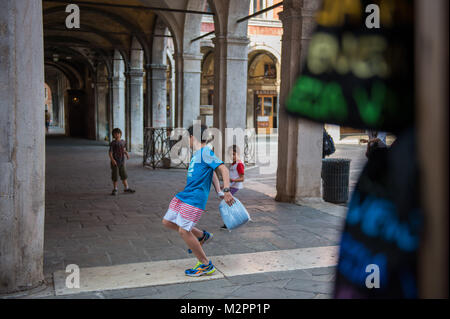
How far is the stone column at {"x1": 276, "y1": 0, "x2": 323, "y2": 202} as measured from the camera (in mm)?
8031

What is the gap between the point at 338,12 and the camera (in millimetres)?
944

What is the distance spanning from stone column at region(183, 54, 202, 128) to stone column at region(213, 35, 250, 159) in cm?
295

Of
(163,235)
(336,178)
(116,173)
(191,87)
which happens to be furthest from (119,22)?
(163,235)

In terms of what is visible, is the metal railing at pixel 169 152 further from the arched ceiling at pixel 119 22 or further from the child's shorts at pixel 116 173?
the child's shorts at pixel 116 173

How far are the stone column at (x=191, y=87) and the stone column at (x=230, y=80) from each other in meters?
2.95

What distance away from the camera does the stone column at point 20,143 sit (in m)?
3.76

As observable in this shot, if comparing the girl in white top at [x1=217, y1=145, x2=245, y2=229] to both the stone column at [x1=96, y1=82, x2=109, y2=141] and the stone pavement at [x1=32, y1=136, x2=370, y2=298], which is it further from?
the stone column at [x1=96, y1=82, x2=109, y2=141]

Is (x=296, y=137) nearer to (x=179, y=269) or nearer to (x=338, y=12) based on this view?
(x=179, y=269)

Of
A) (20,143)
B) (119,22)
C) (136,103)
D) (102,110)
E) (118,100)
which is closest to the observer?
(20,143)

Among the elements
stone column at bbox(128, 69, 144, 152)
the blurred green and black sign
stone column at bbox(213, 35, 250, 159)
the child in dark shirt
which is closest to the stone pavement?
the child in dark shirt

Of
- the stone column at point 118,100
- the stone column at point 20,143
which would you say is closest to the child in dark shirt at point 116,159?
the stone column at point 20,143

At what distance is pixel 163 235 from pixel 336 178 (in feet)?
12.6

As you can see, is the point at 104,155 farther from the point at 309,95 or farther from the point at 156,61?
the point at 309,95

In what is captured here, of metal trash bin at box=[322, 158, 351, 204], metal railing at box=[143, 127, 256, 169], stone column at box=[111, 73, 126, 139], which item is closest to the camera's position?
metal trash bin at box=[322, 158, 351, 204]
